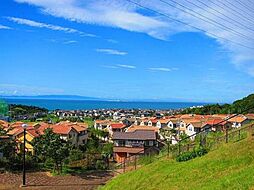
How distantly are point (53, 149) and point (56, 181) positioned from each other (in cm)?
266

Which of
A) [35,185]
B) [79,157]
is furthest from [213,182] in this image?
[79,157]

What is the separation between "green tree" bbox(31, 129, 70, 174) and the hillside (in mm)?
8315

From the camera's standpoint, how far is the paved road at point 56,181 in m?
17.7

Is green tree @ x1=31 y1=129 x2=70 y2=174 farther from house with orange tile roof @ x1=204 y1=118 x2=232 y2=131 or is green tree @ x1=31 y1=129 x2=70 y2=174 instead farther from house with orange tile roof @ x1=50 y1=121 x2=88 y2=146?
house with orange tile roof @ x1=50 y1=121 x2=88 y2=146

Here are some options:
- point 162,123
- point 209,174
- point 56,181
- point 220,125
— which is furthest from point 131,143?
point 209,174

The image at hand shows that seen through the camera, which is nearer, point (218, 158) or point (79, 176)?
point (218, 158)

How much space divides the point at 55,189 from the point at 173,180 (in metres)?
8.08

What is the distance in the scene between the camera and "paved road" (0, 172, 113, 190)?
17.7 meters

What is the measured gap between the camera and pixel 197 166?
1132 centimetres

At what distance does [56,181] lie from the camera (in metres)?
19.0

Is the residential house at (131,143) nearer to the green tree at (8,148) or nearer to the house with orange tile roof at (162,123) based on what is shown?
the green tree at (8,148)

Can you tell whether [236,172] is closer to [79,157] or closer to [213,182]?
[213,182]

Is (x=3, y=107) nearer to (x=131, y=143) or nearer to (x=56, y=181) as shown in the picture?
(x=131, y=143)

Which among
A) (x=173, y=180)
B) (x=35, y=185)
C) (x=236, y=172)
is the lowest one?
(x=35, y=185)
